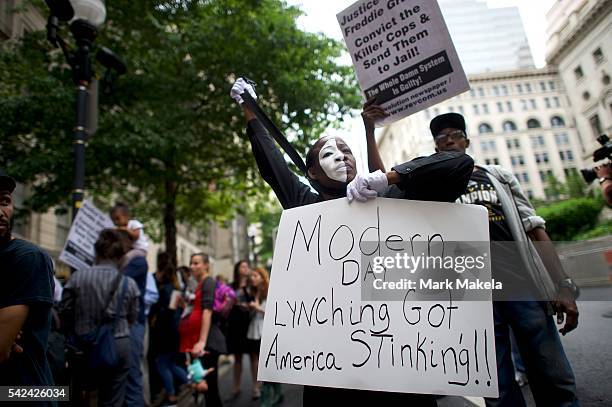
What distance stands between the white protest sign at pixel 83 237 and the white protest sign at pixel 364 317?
3296 mm

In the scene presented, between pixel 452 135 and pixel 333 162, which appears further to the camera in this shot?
pixel 452 135

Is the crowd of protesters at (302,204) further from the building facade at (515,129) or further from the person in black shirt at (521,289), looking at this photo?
the building facade at (515,129)

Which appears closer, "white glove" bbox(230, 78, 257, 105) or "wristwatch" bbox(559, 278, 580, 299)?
"wristwatch" bbox(559, 278, 580, 299)

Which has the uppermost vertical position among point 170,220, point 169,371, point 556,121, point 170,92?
point 556,121

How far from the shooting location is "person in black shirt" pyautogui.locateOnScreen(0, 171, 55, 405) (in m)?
1.71

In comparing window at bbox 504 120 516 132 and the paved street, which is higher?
window at bbox 504 120 516 132

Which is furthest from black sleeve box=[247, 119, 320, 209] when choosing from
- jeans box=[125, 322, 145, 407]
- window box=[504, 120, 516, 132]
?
window box=[504, 120, 516, 132]

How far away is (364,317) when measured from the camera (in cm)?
139

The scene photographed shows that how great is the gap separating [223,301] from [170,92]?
204 inches

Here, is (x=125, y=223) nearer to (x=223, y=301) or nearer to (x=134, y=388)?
(x=223, y=301)

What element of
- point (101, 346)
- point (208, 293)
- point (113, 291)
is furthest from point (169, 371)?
point (113, 291)

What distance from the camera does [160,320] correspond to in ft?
16.3

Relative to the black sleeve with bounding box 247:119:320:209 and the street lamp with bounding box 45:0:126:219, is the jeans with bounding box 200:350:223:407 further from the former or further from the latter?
the black sleeve with bounding box 247:119:320:209

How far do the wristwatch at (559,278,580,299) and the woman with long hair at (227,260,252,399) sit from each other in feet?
14.1
